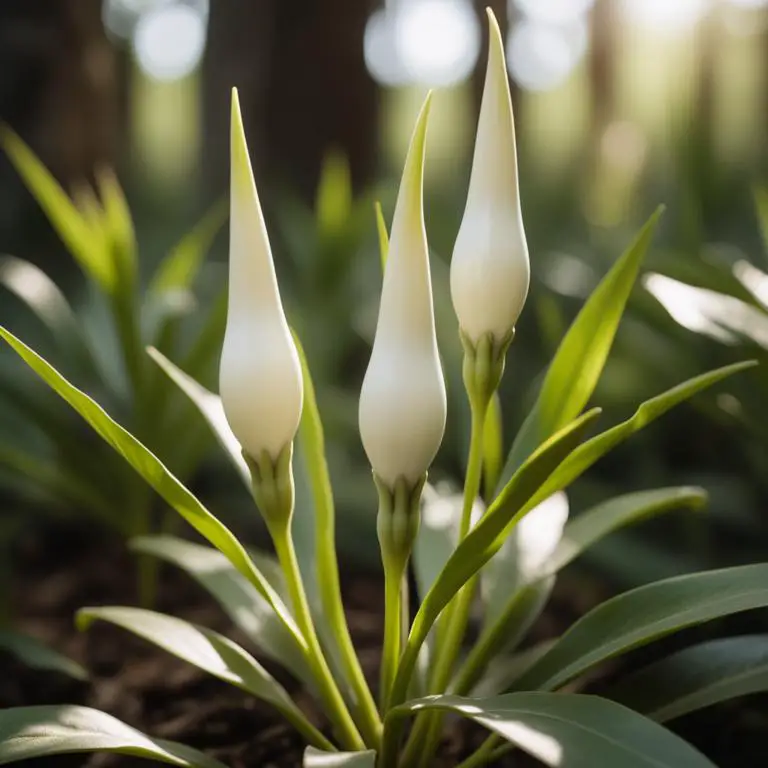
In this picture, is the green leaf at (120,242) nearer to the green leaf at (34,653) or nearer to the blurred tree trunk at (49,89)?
the green leaf at (34,653)

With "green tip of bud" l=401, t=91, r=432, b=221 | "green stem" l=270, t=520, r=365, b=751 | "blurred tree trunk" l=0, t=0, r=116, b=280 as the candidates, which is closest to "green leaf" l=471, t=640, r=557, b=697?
"green stem" l=270, t=520, r=365, b=751

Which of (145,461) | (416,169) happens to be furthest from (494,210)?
(145,461)

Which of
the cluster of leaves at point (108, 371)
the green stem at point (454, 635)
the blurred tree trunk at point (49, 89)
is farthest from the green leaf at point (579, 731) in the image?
the blurred tree trunk at point (49, 89)

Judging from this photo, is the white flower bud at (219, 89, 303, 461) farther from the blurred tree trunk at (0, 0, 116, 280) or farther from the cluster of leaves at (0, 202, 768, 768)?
the blurred tree trunk at (0, 0, 116, 280)

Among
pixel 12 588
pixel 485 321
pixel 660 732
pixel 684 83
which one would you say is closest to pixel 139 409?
pixel 12 588

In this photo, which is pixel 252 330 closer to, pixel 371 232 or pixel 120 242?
pixel 120 242

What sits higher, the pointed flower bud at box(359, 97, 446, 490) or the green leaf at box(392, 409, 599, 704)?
the pointed flower bud at box(359, 97, 446, 490)

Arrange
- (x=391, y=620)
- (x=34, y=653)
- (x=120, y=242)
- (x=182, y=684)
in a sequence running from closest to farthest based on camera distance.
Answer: (x=391, y=620)
(x=34, y=653)
(x=182, y=684)
(x=120, y=242)
